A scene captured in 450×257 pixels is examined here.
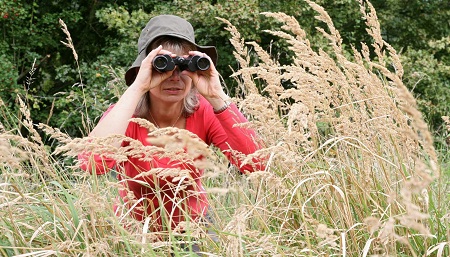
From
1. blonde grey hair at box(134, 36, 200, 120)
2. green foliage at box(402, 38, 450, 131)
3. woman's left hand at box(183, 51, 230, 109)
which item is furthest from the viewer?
green foliage at box(402, 38, 450, 131)

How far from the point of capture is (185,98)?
289 cm

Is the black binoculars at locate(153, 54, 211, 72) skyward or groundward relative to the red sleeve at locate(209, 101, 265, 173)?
skyward

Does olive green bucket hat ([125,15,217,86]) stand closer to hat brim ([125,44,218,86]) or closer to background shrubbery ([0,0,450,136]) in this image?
hat brim ([125,44,218,86])

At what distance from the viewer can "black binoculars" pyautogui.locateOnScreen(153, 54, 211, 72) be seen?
2.58m

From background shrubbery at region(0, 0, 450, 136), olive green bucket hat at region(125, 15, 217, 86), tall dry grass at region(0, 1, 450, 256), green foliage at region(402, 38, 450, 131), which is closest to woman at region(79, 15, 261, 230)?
olive green bucket hat at region(125, 15, 217, 86)

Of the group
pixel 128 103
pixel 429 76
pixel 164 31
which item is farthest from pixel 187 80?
pixel 429 76

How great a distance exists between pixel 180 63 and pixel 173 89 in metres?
0.14

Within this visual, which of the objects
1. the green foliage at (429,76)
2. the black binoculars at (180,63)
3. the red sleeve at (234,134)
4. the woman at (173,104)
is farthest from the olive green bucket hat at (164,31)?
the green foliage at (429,76)

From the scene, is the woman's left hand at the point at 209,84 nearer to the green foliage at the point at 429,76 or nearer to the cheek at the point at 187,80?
the cheek at the point at 187,80

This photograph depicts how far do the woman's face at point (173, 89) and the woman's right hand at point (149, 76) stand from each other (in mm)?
107

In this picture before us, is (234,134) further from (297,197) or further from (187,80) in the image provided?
(297,197)

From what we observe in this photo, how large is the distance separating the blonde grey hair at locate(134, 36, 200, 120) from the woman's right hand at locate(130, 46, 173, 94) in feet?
0.58

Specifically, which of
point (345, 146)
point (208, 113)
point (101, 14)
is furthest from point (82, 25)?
point (345, 146)

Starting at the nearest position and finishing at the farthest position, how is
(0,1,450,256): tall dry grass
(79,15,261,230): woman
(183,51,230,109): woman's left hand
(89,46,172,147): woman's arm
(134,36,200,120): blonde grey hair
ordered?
(0,1,450,256): tall dry grass
(89,46,172,147): woman's arm
(79,15,261,230): woman
(183,51,230,109): woman's left hand
(134,36,200,120): blonde grey hair
